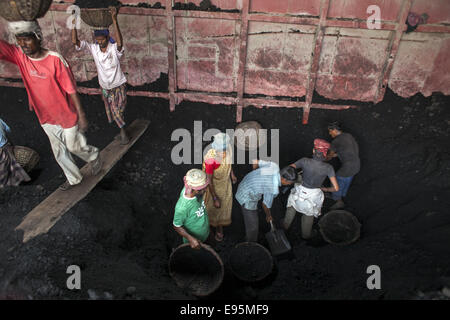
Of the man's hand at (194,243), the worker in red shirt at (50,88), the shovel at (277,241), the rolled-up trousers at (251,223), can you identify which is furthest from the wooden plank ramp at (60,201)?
the shovel at (277,241)

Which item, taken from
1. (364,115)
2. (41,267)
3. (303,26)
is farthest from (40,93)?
(364,115)

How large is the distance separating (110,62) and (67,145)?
4.64 feet

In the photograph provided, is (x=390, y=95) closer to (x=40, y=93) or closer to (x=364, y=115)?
(x=364, y=115)

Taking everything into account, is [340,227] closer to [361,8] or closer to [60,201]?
[361,8]

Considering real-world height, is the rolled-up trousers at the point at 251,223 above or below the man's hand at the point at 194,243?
below

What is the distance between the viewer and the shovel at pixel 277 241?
447cm

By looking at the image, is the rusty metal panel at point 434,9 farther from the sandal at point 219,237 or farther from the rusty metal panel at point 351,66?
the sandal at point 219,237

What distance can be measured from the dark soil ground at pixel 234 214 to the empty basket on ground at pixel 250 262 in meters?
0.15

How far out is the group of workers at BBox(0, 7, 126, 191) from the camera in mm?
3229

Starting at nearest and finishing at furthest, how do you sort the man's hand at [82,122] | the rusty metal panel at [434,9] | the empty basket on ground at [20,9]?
the empty basket on ground at [20,9] → the man's hand at [82,122] → the rusty metal panel at [434,9]

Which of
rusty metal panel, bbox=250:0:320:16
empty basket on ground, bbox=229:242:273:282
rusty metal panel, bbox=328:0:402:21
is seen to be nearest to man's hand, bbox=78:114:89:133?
empty basket on ground, bbox=229:242:273:282

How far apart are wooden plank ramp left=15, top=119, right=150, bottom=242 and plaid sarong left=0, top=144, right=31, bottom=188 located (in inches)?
26.5

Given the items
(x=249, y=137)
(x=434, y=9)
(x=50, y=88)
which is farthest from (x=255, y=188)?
(x=434, y=9)
